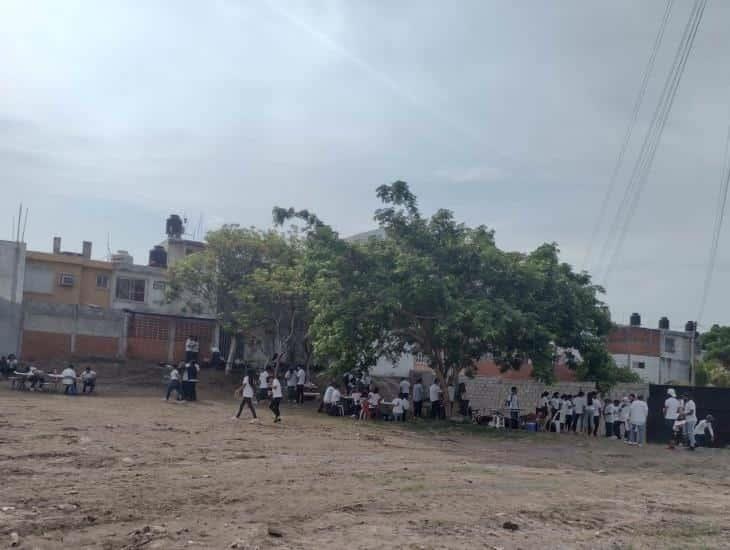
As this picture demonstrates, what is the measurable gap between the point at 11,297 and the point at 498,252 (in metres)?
25.4

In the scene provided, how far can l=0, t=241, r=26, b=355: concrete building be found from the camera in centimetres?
3653

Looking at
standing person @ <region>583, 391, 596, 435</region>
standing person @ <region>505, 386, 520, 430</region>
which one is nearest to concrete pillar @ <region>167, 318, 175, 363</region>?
standing person @ <region>505, 386, 520, 430</region>

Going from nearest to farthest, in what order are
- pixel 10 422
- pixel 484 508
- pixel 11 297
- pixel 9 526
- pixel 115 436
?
pixel 9 526, pixel 484 508, pixel 115 436, pixel 10 422, pixel 11 297

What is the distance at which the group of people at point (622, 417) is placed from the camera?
23719mm

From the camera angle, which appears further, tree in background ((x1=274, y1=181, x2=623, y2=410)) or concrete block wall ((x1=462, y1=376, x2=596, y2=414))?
concrete block wall ((x1=462, y1=376, x2=596, y2=414))

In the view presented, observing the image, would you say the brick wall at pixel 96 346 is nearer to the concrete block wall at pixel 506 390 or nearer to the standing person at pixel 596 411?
the concrete block wall at pixel 506 390

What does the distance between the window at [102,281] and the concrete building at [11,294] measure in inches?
234

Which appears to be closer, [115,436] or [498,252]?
[115,436]

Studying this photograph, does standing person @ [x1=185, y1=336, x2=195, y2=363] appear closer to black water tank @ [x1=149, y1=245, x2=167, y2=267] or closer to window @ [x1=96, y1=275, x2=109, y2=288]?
window @ [x1=96, y1=275, x2=109, y2=288]

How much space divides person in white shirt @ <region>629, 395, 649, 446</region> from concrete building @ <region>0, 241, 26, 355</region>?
87.5 ft

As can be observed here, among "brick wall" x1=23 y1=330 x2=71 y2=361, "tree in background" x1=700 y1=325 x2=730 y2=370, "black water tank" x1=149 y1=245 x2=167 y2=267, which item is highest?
"black water tank" x1=149 y1=245 x2=167 y2=267

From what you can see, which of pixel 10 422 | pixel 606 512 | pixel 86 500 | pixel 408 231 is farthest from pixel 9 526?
pixel 408 231

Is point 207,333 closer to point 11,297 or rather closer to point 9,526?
point 11,297

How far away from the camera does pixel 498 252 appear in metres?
25.1
